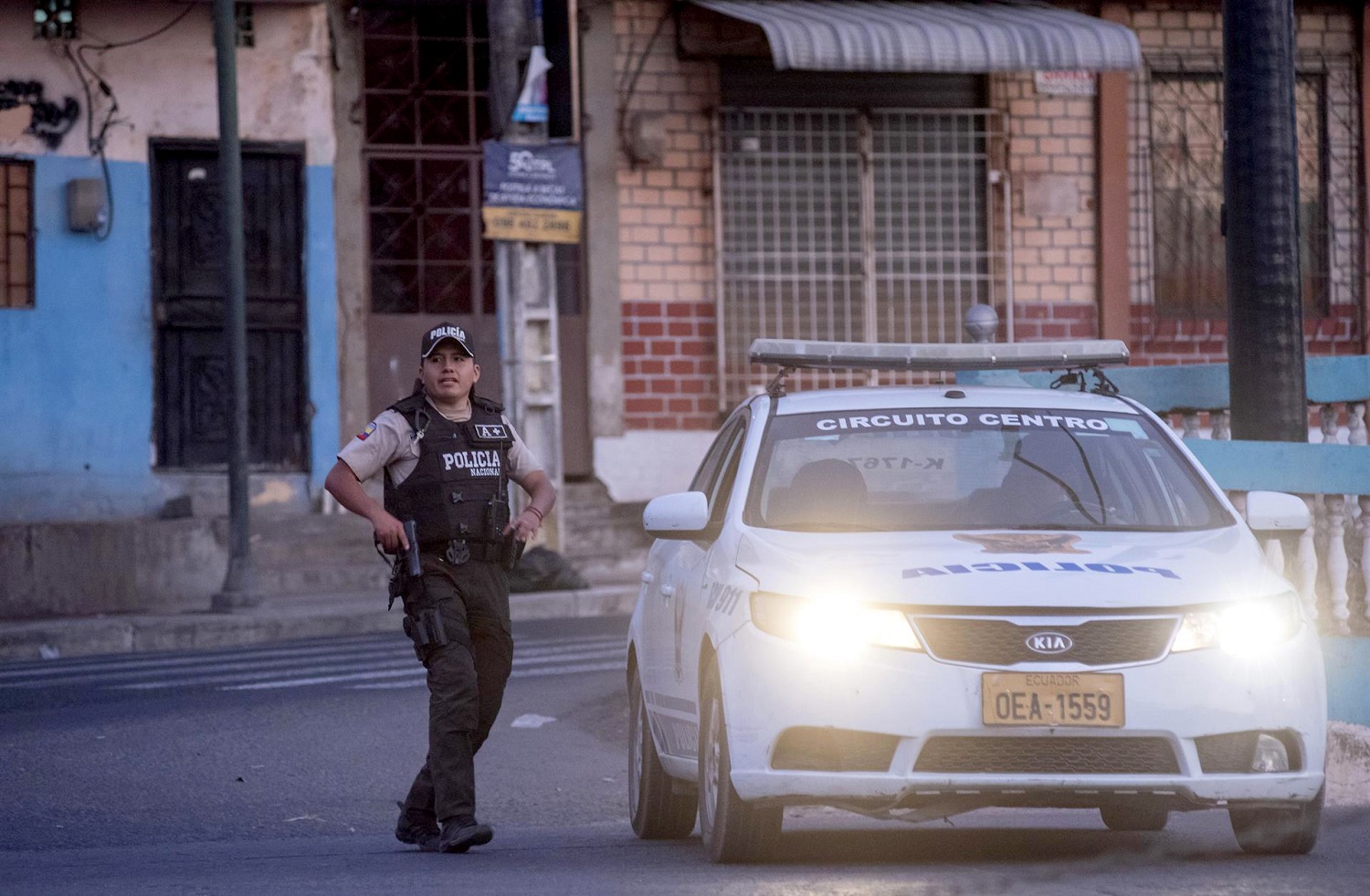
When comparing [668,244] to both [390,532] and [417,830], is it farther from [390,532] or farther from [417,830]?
[390,532]

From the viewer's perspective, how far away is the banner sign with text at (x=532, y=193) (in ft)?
61.0

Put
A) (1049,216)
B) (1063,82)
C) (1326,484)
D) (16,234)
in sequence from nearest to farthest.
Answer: (1326,484) → (16,234) → (1063,82) → (1049,216)

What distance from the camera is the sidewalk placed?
644 inches

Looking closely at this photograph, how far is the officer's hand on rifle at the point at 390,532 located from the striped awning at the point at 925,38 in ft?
41.0

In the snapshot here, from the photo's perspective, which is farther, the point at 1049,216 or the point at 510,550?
the point at 1049,216

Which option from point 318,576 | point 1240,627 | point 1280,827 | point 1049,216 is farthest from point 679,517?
point 1049,216

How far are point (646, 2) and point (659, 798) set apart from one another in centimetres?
1432

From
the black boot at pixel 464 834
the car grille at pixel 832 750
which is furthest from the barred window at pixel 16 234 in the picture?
the car grille at pixel 832 750

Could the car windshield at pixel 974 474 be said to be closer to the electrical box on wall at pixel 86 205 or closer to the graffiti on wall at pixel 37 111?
the electrical box on wall at pixel 86 205

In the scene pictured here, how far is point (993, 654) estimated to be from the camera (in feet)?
21.1

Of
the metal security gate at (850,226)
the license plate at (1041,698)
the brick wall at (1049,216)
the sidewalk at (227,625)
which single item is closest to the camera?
the license plate at (1041,698)

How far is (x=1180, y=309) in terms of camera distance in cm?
2291

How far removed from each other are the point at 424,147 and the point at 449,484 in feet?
43.6

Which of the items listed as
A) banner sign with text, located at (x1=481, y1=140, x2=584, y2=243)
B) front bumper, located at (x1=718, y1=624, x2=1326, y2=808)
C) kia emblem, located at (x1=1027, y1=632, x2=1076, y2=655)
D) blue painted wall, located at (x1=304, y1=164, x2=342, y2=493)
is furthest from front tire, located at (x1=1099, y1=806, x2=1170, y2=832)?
blue painted wall, located at (x1=304, y1=164, x2=342, y2=493)
